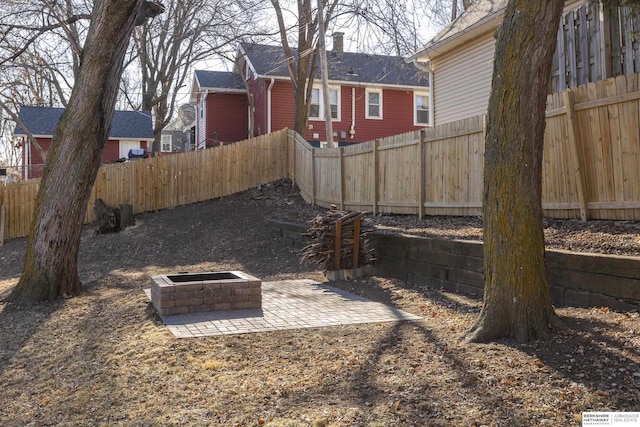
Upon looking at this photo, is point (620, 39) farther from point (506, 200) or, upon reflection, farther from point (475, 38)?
point (506, 200)

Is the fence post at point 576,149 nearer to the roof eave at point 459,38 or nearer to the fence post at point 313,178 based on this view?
the roof eave at point 459,38

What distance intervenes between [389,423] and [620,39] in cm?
960

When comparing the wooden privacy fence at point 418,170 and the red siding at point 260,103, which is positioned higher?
the red siding at point 260,103

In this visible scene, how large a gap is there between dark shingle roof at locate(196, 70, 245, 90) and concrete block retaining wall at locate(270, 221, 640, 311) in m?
21.9

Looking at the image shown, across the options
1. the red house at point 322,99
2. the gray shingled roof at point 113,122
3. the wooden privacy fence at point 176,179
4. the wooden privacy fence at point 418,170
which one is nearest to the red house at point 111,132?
the gray shingled roof at point 113,122

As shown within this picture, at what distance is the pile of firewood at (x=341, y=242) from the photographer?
344 inches

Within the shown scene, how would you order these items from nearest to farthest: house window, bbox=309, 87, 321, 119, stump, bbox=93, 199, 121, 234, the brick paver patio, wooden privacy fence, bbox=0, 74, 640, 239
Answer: the brick paver patio
wooden privacy fence, bbox=0, 74, 640, 239
stump, bbox=93, 199, 121, 234
house window, bbox=309, 87, 321, 119

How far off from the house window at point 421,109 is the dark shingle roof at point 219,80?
8695 millimetres

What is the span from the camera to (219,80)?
30000 millimetres

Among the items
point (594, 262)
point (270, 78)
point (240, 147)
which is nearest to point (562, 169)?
point (594, 262)

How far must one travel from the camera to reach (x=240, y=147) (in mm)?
18406

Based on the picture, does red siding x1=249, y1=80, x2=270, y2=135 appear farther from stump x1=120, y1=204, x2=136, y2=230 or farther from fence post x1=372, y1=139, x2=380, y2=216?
fence post x1=372, y1=139, x2=380, y2=216

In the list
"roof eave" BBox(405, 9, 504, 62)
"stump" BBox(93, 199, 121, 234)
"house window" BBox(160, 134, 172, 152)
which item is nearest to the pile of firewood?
"roof eave" BBox(405, 9, 504, 62)

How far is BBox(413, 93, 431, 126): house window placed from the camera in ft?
94.4
